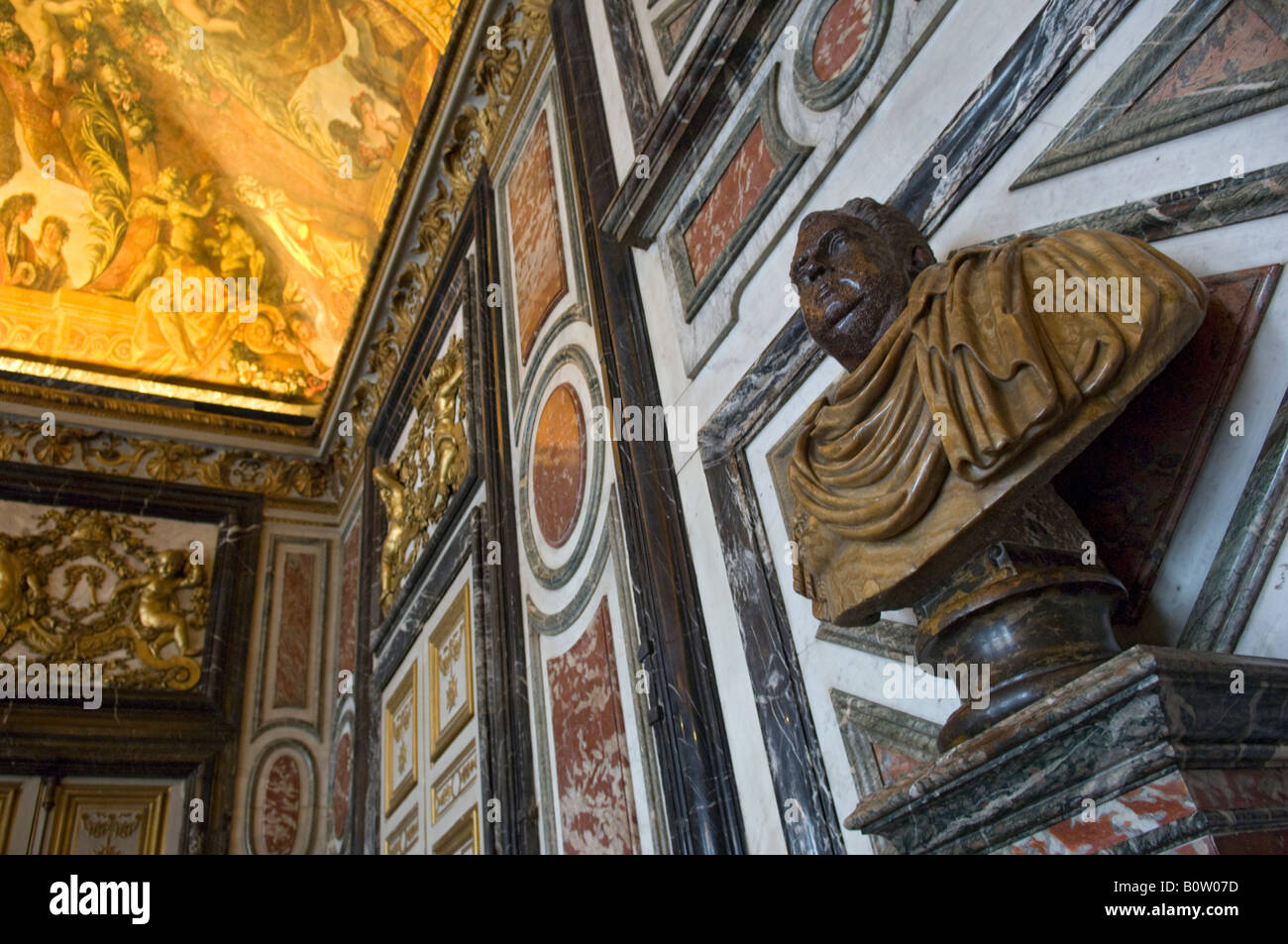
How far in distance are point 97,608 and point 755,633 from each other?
635 cm

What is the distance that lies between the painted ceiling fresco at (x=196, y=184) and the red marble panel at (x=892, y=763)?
6.46 metres

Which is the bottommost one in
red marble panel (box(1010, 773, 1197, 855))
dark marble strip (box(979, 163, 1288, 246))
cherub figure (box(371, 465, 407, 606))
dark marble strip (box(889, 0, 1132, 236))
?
red marble panel (box(1010, 773, 1197, 855))

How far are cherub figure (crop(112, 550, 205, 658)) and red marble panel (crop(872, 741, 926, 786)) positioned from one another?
6.55m

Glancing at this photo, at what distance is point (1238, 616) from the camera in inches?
68.0

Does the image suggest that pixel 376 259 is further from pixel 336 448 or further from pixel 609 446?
pixel 609 446

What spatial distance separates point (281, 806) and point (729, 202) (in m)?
5.90

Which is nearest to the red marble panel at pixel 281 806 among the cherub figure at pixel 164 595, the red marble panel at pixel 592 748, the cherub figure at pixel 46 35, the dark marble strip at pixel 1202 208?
the cherub figure at pixel 164 595

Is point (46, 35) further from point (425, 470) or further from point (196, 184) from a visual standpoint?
point (425, 470)

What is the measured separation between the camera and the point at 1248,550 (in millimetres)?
1716

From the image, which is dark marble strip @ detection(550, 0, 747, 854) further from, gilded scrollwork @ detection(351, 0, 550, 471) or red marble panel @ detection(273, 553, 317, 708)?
red marble panel @ detection(273, 553, 317, 708)

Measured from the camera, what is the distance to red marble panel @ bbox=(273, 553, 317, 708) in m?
7.85

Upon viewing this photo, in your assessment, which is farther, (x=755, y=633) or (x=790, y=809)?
(x=755, y=633)

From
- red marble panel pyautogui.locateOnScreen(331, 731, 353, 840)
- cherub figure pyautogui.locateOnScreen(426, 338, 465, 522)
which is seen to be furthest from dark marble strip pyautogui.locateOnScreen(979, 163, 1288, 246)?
red marble panel pyautogui.locateOnScreen(331, 731, 353, 840)

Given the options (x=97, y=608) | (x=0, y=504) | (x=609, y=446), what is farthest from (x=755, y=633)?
(x=0, y=504)
